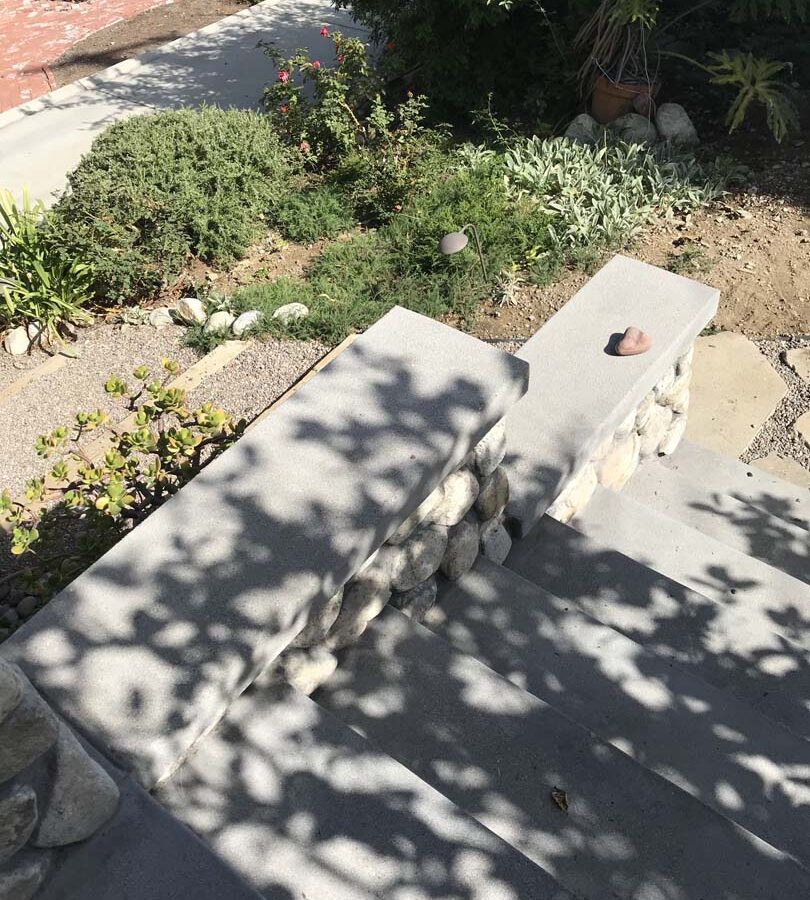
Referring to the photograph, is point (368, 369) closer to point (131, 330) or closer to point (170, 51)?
point (131, 330)

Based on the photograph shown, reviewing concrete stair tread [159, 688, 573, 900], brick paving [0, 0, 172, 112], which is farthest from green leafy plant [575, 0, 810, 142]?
brick paving [0, 0, 172, 112]

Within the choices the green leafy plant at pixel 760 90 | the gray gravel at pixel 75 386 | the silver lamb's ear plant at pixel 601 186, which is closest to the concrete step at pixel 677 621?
the gray gravel at pixel 75 386

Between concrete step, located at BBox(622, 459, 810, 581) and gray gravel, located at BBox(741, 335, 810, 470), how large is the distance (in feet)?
2.60

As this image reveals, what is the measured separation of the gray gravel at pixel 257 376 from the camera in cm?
552

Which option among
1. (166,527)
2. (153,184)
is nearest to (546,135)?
(153,184)

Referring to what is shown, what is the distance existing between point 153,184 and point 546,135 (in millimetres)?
3469

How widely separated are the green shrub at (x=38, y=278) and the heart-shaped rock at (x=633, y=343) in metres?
4.18

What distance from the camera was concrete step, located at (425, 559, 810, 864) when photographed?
261 cm

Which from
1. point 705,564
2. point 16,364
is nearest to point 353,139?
point 16,364

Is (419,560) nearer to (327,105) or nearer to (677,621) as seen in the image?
(677,621)

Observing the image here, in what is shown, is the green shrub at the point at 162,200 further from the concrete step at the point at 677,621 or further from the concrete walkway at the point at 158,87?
the concrete step at the point at 677,621

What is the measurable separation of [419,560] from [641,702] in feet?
2.67

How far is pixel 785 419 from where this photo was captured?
16.9 ft

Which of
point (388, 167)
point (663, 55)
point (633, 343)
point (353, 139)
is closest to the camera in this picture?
point (633, 343)
